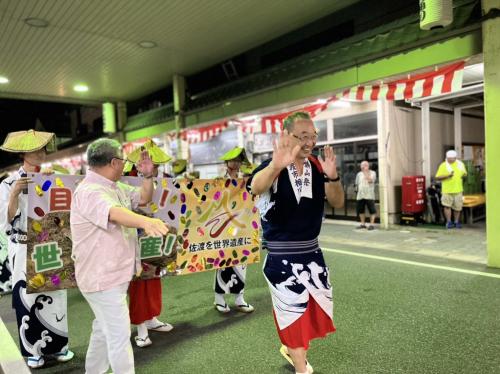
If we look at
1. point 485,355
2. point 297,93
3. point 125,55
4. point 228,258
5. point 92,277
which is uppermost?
point 125,55

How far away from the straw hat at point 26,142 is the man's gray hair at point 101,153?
114 centimetres

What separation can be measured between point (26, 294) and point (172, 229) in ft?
4.73

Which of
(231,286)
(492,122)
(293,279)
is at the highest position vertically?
(492,122)

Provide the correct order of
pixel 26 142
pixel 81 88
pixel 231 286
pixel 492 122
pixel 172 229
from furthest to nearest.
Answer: pixel 81 88 → pixel 492 122 → pixel 231 286 → pixel 172 229 → pixel 26 142

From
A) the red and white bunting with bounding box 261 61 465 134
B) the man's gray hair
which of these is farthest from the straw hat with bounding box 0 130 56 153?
the red and white bunting with bounding box 261 61 465 134

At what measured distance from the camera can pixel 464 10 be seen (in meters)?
5.57

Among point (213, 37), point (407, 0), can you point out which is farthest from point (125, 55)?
point (407, 0)

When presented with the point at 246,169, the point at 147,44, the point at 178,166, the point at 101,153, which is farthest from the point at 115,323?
the point at 147,44

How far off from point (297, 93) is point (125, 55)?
13.6ft

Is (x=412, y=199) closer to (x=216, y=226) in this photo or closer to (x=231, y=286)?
(x=231, y=286)

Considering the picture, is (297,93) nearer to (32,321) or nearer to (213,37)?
(213,37)

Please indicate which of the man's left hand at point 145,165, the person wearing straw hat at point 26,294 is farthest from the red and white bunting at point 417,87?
the person wearing straw hat at point 26,294

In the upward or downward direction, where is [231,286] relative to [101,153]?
downward

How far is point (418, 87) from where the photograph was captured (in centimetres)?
609
